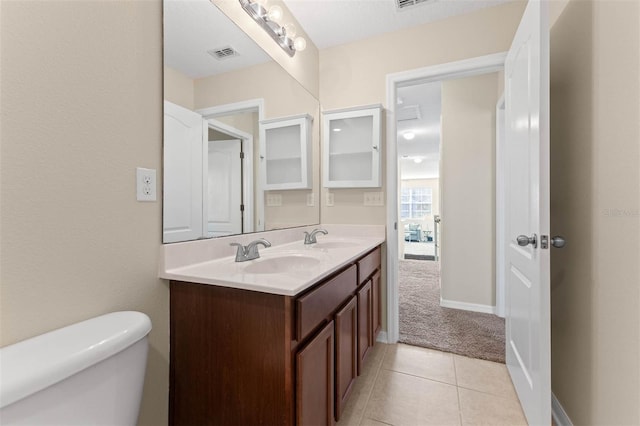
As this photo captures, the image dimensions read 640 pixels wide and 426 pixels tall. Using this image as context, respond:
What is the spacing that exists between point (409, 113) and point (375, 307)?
3216 millimetres

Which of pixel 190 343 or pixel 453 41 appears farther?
pixel 453 41

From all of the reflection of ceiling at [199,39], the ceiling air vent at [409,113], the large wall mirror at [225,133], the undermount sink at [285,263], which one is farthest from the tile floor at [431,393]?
the ceiling air vent at [409,113]

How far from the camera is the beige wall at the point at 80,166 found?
0.68 meters

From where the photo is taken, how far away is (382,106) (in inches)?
85.3

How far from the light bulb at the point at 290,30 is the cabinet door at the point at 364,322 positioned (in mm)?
1738

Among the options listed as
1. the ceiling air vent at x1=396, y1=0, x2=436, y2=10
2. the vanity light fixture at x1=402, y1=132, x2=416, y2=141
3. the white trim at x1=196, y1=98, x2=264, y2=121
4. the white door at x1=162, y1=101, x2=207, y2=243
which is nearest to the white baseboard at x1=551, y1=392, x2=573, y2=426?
the white door at x1=162, y1=101, x2=207, y2=243

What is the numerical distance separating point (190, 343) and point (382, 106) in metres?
A: 2.00

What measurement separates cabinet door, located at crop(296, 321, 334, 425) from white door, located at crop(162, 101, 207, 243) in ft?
2.26

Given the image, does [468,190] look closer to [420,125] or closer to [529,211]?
[529,211]

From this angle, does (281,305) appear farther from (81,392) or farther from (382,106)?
(382,106)

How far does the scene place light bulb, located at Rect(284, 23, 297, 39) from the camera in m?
1.86

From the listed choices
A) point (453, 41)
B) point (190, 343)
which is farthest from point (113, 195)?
point (453, 41)

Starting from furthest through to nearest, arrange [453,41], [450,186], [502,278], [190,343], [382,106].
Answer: [450,186] < [502,278] < [382,106] < [453,41] < [190,343]

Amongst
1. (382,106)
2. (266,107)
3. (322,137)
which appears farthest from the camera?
(322,137)
